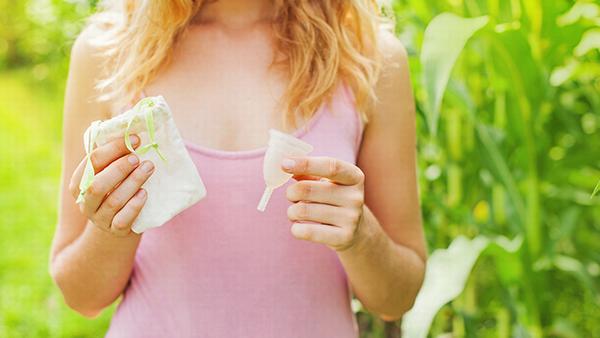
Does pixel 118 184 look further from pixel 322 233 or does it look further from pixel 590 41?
pixel 590 41

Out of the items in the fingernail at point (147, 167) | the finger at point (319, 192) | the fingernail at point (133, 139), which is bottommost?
the finger at point (319, 192)

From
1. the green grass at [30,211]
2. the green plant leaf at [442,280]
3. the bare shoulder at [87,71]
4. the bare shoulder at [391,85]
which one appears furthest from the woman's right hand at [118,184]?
the green grass at [30,211]

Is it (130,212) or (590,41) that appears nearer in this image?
(130,212)

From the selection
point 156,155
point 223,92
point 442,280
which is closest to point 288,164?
point 156,155

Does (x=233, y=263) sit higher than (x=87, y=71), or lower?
lower

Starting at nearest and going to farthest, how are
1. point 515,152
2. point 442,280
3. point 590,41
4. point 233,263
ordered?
point 233,263 < point 590,41 < point 442,280 < point 515,152

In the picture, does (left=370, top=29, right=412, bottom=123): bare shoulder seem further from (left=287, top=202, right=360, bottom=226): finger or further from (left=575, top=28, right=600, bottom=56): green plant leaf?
(left=575, top=28, right=600, bottom=56): green plant leaf

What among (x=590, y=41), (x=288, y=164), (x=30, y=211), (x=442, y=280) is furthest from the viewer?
(x=30, y=211)

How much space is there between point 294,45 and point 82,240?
15.2 inches

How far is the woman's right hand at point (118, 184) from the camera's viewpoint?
0.92 m

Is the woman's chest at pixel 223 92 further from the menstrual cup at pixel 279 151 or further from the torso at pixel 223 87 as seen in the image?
the menstrual cup at pixel 279 151

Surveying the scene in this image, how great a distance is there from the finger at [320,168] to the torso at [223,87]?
7.9 inches

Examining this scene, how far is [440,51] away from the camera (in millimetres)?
1191

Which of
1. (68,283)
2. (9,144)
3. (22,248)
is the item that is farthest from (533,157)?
(9,144)
